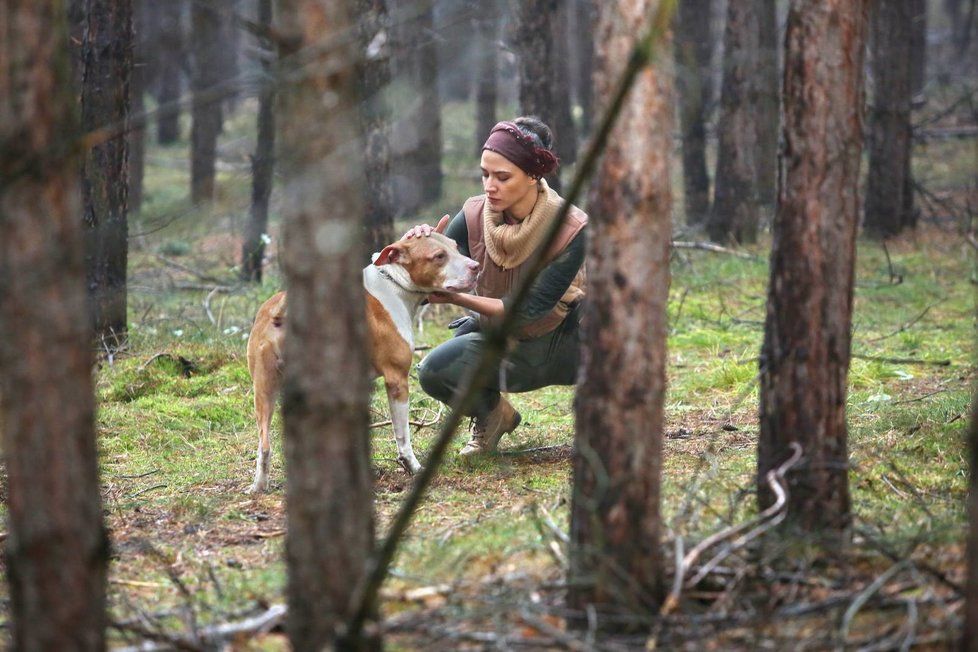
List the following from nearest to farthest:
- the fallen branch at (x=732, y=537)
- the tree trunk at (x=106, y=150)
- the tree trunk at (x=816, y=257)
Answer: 1. the fallen branch at (x=732, y=537)
2. the tree trunk at (x=816, y=257)
3. the tree trunk at (x=106, y=150)

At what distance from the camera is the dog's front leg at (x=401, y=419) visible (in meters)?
5.99

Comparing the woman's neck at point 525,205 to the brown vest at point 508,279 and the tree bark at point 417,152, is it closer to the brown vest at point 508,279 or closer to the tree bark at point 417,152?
the brown vest at point 508,279

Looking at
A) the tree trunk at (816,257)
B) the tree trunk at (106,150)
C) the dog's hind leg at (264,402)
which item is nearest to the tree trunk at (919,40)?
the tree trunk at (106,150)

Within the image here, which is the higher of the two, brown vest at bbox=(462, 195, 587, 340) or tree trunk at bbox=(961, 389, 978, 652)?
brown vest at bbox=(462, 195, 587, 340)

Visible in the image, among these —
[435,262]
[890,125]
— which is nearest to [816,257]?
[435,262]

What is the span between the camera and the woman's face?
581 cm

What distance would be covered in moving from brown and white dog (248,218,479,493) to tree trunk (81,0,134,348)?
3302 millimetres

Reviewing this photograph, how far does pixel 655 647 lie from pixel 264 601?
119 cm

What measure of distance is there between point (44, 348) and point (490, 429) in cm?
384

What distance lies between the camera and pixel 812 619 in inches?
134

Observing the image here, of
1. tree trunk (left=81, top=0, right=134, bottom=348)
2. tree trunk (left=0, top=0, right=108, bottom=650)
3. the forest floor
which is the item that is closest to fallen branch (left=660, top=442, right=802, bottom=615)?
the forest floor

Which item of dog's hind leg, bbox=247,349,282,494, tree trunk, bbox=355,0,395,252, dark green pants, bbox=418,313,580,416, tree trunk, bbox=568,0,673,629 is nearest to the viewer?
tree trunk, bbox=568,0,673,629

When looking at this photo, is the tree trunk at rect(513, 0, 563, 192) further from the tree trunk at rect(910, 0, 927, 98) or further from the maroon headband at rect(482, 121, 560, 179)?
the tree trunk at rect(910, 0, 927, 98)

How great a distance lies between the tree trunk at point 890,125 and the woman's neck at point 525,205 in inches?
369
